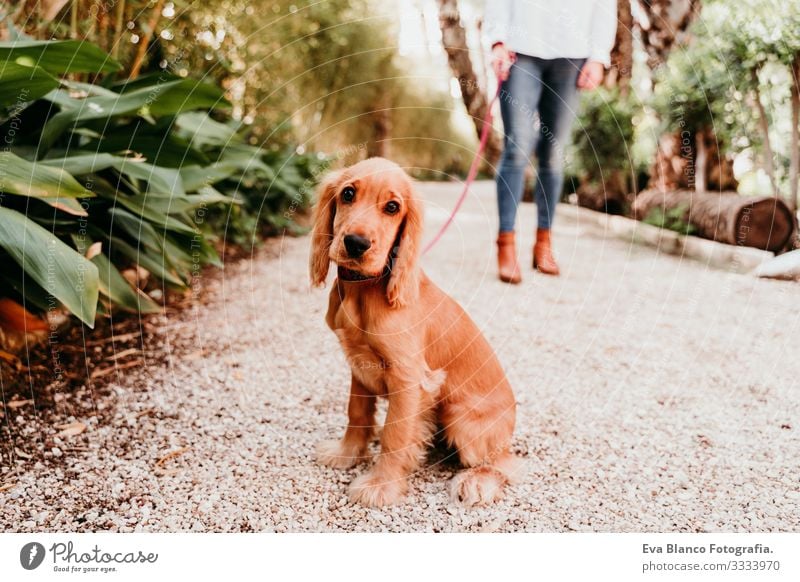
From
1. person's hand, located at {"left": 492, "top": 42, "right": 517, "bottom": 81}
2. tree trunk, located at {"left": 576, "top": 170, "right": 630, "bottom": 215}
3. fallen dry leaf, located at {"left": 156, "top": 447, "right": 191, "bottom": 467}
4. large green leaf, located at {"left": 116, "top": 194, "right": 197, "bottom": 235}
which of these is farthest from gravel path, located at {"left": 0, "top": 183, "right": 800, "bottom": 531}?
tree trunk, located at {"left": 576, "top": 170, "right": 630, "bottom": 215}

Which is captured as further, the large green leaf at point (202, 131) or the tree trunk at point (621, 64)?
the tree trunk at point (621, 64)

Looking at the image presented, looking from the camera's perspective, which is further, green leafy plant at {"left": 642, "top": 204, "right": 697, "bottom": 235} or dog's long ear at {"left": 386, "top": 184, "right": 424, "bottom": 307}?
green leafy plant at {"left": 642, "top": 204, "right": 697, "bottom": 235}

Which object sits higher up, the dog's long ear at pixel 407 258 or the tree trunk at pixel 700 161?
the tree trunk at pixel 700 161

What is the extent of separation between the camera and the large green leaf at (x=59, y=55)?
201 centimetres

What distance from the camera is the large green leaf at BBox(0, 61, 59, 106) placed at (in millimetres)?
1971

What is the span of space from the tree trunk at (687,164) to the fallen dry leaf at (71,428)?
4.62 metres

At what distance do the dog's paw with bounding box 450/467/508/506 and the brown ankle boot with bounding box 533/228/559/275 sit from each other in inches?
78.3

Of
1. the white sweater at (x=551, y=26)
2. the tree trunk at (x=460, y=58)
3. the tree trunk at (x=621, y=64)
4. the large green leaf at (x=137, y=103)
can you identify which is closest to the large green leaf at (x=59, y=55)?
the large green leaf at (x=137, y=103)
